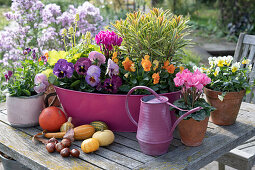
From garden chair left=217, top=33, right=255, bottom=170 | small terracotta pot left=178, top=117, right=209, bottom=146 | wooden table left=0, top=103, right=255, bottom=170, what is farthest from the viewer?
garden chair left=217, top=33, right=255, bottom=170

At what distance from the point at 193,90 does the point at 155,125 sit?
0.24 metres

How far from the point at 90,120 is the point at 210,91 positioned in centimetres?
60

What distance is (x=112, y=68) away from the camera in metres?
1.41

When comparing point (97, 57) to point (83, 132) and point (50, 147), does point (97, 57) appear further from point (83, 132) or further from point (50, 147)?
point (50, 147)

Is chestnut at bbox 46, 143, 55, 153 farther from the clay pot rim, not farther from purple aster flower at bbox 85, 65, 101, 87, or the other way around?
the clay pot rim

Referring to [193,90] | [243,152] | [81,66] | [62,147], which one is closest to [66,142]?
[62,147]

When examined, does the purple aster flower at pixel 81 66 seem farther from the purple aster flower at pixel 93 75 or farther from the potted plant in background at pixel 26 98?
the potted plant in background at pixel 26 98

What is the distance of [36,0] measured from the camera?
329 cm

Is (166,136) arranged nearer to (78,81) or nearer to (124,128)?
(124,128)

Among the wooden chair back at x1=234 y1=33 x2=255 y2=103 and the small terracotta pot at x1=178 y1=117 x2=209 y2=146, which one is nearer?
the small terracotta pot at x1=178 y1=117 x2=209 y2=146

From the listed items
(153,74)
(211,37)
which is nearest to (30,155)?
(153,74)

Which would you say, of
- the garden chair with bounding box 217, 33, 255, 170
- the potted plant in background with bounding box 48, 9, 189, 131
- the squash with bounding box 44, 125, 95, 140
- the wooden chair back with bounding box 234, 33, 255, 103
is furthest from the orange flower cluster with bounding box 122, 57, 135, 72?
the wooden chair back with bounding box 234, 33, 255, 103

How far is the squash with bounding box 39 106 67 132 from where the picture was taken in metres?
1.47

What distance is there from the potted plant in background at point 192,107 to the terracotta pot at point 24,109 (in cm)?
69
